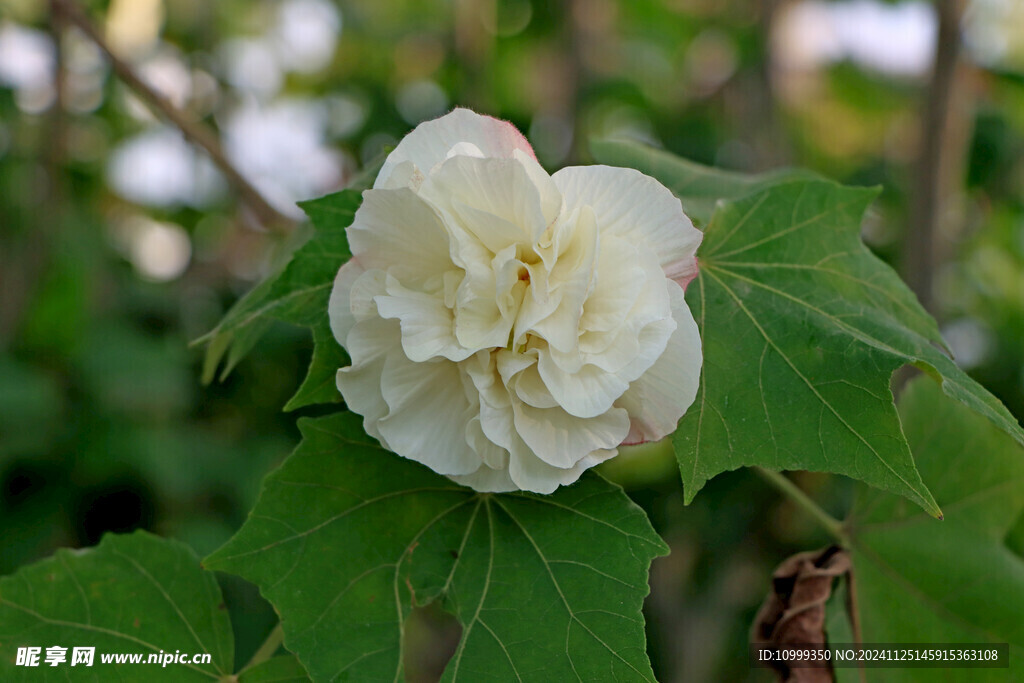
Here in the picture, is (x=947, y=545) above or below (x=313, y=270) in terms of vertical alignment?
below

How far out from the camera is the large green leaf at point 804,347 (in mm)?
556

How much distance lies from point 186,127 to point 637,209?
0.84 m

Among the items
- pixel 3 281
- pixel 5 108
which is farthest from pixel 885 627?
pixel 5 108

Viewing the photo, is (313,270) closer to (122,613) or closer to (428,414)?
(428,414)

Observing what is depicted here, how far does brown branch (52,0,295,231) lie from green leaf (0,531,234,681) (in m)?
0.57

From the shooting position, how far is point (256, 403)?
5.78ft

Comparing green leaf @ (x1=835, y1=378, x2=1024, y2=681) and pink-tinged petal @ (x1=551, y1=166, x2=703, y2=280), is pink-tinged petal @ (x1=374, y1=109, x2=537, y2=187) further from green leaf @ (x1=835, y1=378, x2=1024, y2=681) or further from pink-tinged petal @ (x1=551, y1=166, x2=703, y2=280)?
green leaf @ (x1=835, y1=378, x2=1024, y2=681)

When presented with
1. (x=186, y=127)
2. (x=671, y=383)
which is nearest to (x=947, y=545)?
(x=671, y=383)

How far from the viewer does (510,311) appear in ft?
1.72

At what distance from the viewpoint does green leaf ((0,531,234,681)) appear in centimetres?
68

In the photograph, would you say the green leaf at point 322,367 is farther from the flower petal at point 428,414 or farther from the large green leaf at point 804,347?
the large green leaf at point 804,347

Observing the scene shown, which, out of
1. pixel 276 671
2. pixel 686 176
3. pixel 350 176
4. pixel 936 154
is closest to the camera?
pixel 276 671

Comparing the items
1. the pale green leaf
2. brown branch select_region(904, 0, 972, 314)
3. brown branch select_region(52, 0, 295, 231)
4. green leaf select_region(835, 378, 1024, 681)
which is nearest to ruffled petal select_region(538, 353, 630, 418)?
the pale green leaf

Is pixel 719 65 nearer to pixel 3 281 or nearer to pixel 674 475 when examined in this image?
pixel 674 475
